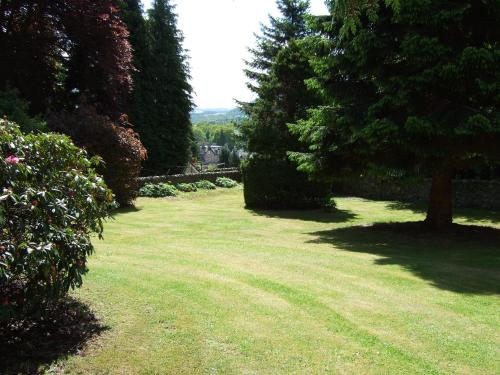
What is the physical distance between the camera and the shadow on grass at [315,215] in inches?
→ 651

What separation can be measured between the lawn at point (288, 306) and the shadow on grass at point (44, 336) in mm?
143

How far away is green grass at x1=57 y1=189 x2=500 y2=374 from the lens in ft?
14.3

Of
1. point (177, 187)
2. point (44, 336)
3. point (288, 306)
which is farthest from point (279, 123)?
point (44, 336)

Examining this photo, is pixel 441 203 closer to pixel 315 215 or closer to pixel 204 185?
pixel 315 215

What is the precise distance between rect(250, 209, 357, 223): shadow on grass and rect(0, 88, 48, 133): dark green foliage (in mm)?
7900

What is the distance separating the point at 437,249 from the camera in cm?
1100

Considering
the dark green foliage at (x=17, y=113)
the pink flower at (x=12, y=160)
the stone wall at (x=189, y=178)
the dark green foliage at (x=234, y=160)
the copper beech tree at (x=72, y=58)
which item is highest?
the copper beech tree at (x=72, y=58)

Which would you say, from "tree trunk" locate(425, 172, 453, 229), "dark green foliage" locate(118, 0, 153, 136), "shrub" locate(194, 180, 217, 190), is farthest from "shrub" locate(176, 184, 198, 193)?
"tree trunk" locate(425, 172, 453, 229)

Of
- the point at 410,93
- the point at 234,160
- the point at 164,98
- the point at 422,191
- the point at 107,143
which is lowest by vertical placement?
the point at 422,191

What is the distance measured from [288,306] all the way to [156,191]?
684 inches

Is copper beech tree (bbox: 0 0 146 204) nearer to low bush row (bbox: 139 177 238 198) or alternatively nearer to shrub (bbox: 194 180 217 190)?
low bush row (bbox: 139 177 238 198)

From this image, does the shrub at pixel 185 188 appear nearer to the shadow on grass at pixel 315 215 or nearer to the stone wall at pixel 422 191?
the shadow on grass at pixel 315 215

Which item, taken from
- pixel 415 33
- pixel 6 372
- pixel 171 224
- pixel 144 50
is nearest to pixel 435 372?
pixel 6 372

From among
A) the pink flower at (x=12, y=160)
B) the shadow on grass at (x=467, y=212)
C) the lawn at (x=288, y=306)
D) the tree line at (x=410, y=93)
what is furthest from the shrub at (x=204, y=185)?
the pink flower at (x=12, y=160)
